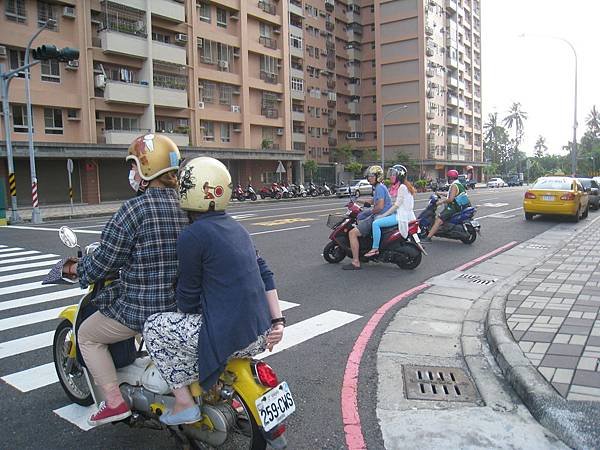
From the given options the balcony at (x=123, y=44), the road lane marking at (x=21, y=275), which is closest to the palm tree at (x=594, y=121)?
the balcony at (x=123, y=44)

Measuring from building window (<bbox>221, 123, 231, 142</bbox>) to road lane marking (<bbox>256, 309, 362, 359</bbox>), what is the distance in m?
38.9

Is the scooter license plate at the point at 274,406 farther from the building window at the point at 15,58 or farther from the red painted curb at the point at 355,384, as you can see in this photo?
the building window at the point at 15,58

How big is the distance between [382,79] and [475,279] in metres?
64.1

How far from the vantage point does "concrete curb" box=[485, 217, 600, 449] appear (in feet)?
11.3

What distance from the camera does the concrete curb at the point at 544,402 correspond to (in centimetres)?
344

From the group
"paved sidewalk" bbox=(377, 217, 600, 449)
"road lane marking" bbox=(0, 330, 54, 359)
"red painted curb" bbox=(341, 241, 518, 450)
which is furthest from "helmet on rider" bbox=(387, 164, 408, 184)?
"road lane marking" bbox=(0, 330, 54, 359)

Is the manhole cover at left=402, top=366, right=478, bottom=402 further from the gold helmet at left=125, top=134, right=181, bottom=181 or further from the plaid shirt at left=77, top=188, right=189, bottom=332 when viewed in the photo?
the gold helmet at left=125, top=134, right=181, bottom=181

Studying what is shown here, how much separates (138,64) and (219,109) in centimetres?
875

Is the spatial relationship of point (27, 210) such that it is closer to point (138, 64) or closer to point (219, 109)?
point (138, 64)

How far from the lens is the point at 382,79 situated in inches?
2726

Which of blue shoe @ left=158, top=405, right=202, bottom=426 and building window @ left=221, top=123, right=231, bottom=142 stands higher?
building window @ left=221, top=123, right=231, bottom=142

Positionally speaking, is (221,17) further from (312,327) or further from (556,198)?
(312,327)

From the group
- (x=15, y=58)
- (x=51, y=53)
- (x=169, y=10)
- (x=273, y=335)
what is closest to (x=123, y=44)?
(x=169, y=10)

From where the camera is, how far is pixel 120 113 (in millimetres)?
35062
